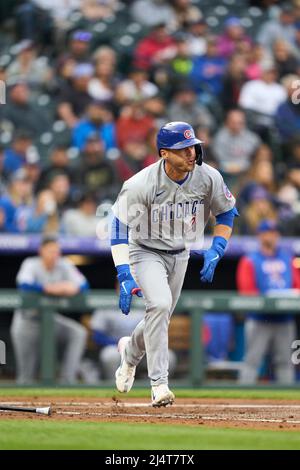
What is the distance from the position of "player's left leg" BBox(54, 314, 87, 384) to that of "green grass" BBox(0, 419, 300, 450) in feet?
15.5

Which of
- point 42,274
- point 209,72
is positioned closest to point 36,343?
point 42,274

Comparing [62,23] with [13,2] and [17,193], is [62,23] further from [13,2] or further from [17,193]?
[17,193]

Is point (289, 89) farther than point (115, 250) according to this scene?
Yes

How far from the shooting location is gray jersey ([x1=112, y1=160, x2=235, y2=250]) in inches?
299

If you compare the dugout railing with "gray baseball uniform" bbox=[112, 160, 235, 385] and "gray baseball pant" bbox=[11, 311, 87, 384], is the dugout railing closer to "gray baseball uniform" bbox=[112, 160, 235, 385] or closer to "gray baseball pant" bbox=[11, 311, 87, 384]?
"gray baseball pant" bbox=[11, 311, 87, 384]

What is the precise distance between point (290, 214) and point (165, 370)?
6038 millimetres

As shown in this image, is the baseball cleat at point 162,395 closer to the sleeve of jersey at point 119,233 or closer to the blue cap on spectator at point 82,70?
the sleeve of jersey at point 119,233

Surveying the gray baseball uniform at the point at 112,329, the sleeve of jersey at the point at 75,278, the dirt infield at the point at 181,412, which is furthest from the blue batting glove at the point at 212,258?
the sleeve of jersey at the point at 75,278

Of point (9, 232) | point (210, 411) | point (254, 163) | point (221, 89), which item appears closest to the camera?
point (210, 411)

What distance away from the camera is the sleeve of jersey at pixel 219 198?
7783 mm

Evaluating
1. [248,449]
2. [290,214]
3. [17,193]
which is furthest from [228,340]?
[248,449]

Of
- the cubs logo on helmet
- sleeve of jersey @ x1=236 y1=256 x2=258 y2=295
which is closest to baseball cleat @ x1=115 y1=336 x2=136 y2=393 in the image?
the cubs logo on helmet

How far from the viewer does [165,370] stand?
7539 mm

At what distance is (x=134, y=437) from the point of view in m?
5.96
